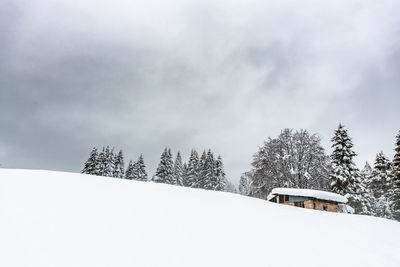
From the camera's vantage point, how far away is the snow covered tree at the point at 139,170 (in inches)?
2031

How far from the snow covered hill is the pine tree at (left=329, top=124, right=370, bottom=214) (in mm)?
22706

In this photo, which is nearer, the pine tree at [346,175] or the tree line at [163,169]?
the pine tree at [346,175]

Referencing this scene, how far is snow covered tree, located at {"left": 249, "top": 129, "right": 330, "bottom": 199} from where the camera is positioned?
27.6 m

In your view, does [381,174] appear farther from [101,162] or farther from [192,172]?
[101,162]

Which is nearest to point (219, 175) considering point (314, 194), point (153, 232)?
point (314, 194)

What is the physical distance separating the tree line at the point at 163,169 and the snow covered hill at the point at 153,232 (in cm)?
4115

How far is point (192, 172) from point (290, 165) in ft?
101

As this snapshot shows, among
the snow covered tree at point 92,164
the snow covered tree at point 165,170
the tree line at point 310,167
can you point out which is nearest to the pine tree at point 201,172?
the snow covered tree at point 165,170

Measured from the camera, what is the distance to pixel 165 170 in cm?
4856

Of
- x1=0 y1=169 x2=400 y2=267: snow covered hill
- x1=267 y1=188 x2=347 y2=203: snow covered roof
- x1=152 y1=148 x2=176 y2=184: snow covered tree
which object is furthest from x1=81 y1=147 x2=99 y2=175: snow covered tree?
x1=0 y1=169 x2=400 y2=267: snow covered hill

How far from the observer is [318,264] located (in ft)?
15.1

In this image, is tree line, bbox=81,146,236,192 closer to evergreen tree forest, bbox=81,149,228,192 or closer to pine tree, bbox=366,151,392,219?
evergreen tree forest, bbox=81,149,228,192

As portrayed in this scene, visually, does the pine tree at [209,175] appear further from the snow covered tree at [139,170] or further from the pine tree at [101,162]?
the pine tree at [101,162]

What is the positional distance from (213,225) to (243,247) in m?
1.01
